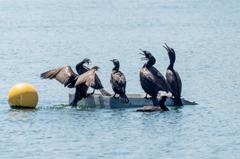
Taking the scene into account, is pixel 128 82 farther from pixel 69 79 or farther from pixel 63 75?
pixel 69 79

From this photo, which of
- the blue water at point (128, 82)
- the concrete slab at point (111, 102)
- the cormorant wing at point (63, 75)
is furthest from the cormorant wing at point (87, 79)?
the blue water at point (128, 82)

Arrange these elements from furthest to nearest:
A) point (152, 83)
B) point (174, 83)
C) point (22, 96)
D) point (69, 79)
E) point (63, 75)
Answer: point (63, 75)
point (69, 79)
point (174, 83)
point (152, 83)
point (22, 96)

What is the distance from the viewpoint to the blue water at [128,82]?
4019 centimetres

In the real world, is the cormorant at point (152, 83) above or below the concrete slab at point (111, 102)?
above

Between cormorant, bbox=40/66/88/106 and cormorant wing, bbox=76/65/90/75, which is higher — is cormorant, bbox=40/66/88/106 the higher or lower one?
the lower one

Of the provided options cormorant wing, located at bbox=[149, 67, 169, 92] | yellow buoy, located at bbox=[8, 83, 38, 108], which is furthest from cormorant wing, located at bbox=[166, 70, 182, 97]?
yellow buoy, located at bbox=[8, 83, 38, 108]

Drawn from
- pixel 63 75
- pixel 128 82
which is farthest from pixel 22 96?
pixel 128 82

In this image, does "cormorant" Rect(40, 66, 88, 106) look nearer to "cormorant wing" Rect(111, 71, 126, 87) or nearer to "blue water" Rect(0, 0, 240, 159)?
"blue water" Rect(0, 0, 240, 159)

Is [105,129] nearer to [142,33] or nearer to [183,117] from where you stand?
[183,117]

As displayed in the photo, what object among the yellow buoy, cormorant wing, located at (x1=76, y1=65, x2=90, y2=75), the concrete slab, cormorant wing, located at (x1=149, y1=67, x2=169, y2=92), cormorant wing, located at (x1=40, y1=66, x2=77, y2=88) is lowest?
the concrete slab

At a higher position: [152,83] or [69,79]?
[69,79]

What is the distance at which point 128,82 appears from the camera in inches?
2375

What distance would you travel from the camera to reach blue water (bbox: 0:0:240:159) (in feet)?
132

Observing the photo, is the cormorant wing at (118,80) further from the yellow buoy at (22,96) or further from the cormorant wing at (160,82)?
the yellow buoy at (22,96)
